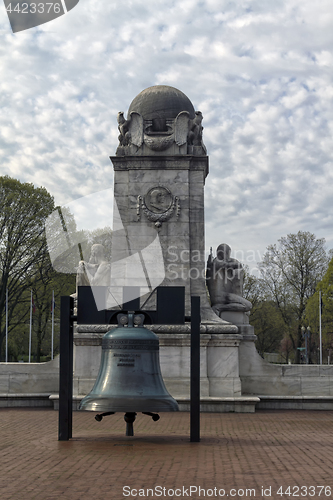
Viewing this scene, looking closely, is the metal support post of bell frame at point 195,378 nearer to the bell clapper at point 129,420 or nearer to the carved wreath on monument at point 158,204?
the bell clapper at point 129,420

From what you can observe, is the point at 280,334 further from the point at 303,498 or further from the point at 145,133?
the point at 303,498

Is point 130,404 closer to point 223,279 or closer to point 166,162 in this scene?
point 223,279

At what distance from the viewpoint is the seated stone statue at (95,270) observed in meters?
18.6

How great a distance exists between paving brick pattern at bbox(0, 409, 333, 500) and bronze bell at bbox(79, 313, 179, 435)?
704mm

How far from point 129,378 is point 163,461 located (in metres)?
1.55

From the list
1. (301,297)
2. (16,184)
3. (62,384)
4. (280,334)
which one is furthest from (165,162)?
(280,334)

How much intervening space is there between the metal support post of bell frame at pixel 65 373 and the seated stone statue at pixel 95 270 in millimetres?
7976

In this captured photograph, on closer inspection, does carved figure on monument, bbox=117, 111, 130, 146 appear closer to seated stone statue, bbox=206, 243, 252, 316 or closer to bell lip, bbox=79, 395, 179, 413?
seated stone statue, bbox=206, 243, 252, 316

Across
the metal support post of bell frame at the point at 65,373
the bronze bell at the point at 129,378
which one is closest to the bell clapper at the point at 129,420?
the bronze bell at the point at 129,378

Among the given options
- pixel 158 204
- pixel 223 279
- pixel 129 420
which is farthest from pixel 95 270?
pixel 129 420

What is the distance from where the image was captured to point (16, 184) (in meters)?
36.8

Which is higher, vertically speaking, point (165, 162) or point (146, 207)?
point (165, 162)

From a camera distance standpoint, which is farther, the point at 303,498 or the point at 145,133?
the point at 145,133

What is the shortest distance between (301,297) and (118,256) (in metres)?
31.3
